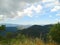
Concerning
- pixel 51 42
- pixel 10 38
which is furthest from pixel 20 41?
pixel 51 42

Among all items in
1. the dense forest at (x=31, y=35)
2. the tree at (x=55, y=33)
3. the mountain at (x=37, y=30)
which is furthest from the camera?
the mountain at (x=37, y=30)

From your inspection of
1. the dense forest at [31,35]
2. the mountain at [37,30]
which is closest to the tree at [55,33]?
the dense forest at [31,35]

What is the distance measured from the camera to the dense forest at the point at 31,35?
9.62 metres

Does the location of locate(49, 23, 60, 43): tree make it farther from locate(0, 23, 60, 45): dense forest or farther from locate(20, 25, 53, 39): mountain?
locate(20, 25, 53, 39): mountain

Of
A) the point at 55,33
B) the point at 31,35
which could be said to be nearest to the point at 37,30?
the point at 31,35

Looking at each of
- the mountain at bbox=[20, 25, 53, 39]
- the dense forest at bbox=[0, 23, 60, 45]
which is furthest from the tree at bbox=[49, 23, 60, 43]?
the mountain at bbox=[20, 25, 53, 39]

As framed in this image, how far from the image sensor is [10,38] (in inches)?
411

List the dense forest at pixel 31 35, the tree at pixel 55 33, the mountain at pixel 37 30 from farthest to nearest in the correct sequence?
the mountain at pixel 37 30 < the tree at pixel 55 33 < the dense forest at pixel 31 35

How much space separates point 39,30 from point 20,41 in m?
2.15

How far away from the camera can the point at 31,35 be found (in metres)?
10.8

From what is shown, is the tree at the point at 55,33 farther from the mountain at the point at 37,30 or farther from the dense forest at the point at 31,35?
the mountain at the point at 37,30

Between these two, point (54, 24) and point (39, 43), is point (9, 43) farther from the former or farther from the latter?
point (54, 24)

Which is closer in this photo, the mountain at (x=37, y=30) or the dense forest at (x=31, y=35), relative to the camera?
the dense forest at (x=31, y=35)

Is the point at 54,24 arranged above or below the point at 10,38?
above
